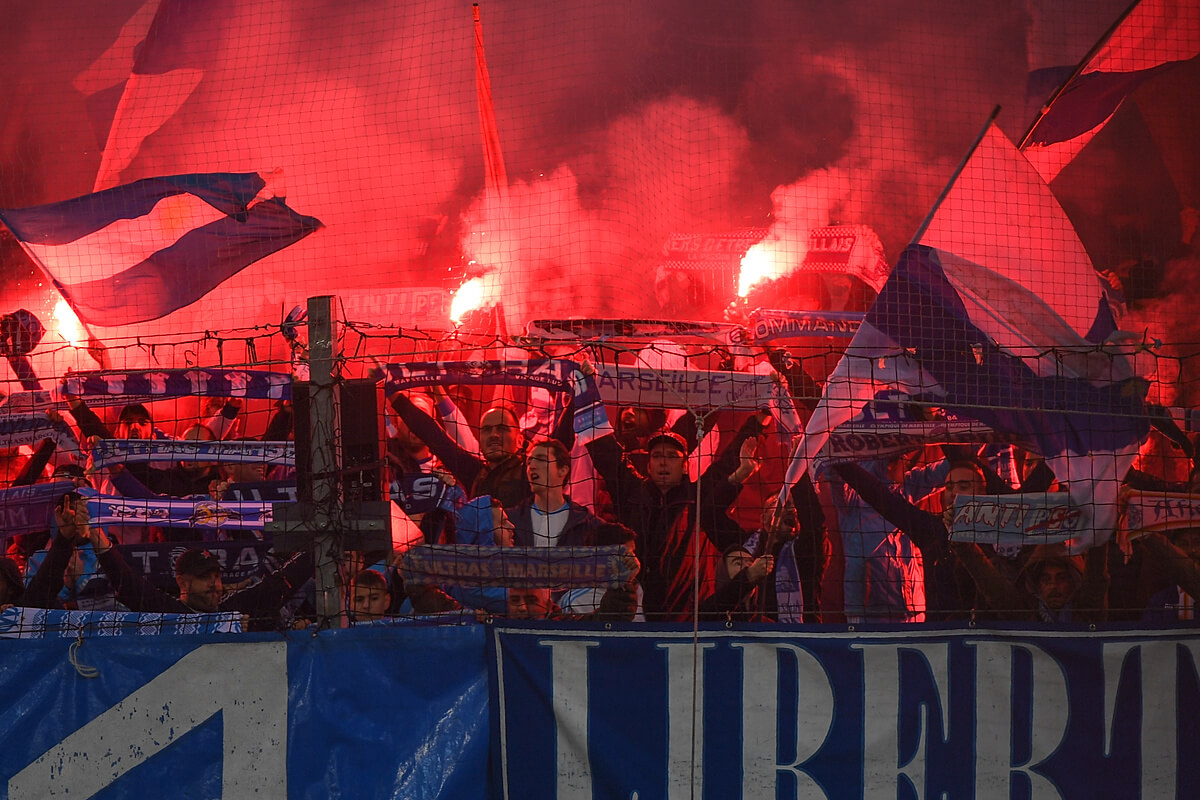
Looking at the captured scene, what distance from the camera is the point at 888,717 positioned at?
11.9 ft

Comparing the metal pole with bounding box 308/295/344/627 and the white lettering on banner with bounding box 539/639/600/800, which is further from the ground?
the metal pole with bounding box 308/295/344/627

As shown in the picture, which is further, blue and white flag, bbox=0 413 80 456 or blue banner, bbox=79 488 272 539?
blue and white flag, bbox=0 413 80 456

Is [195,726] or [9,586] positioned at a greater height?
[9,586]

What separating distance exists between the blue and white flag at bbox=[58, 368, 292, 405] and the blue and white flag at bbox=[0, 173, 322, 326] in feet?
7.96

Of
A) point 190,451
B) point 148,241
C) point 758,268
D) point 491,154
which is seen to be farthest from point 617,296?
point 190,451

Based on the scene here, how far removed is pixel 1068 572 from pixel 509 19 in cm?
722

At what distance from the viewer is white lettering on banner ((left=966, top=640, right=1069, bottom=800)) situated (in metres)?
3.59

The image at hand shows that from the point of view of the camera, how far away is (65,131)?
35.3ft

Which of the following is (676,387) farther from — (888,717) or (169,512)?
(169,512)

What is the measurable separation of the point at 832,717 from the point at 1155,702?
3.51 feet

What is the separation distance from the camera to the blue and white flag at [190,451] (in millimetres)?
5316

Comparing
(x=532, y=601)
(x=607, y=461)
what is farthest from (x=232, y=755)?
(x=607, y=461)

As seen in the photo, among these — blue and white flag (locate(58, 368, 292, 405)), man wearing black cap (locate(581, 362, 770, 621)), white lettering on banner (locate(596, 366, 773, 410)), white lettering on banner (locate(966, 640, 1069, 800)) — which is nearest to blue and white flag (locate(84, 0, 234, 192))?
blue and white flag (locate(58, 368, 292, 405))

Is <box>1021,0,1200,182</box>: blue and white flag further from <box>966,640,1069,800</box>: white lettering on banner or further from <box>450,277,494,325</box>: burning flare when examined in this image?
<box>966,640,1069,800</box>: white lettering on banner
